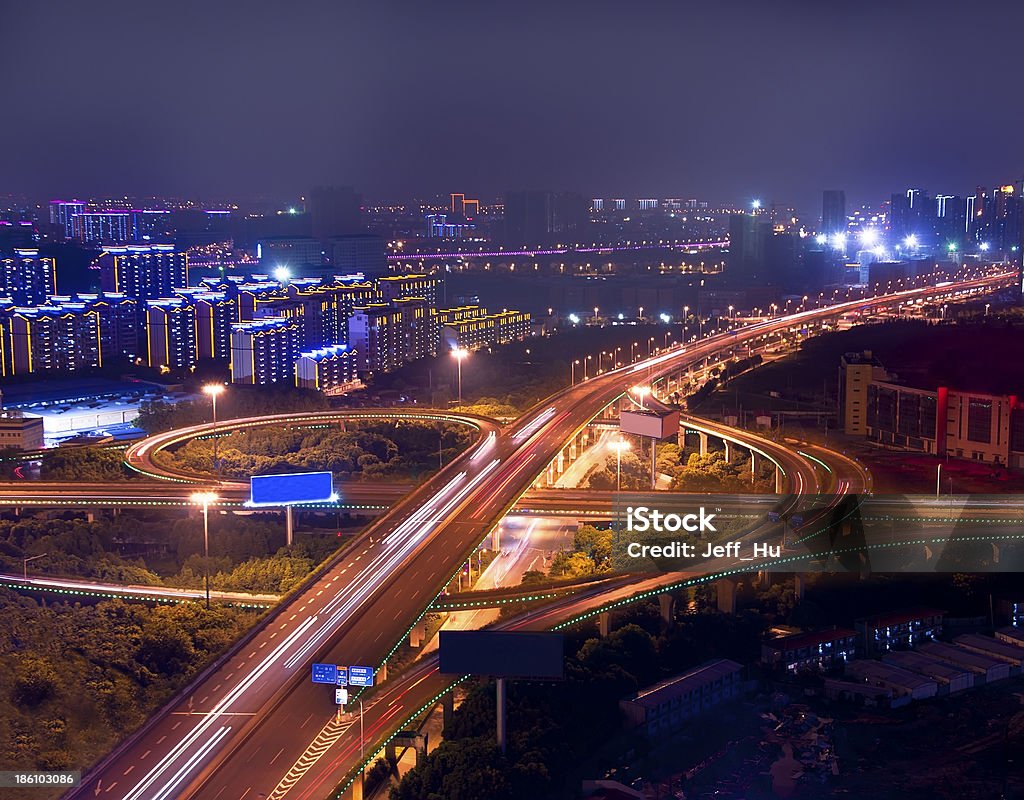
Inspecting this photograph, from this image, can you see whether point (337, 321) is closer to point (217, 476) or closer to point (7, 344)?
point (7, 344)

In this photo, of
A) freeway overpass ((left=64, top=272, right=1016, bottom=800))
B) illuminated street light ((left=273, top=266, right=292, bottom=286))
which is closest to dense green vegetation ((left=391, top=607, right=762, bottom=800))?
freeway overpass ((left=64, top=272, right=1016, bottom=800))

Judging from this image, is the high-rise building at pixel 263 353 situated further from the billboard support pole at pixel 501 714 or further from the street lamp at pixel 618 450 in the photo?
the billboard support pole at pixel 501 714

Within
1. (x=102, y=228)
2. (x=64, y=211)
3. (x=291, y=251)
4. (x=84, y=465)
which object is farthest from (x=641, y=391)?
(x=64, y=211)

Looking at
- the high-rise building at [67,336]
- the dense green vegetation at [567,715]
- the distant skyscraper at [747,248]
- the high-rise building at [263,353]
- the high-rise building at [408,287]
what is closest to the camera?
the dense green vegetation at [567,715]

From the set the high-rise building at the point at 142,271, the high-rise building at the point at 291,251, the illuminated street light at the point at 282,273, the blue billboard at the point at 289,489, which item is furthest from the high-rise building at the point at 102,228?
the blue billboard at the point at 289,489

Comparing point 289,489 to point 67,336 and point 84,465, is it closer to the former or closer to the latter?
point 84,465

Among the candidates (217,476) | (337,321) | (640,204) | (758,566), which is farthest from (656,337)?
(640,204)
